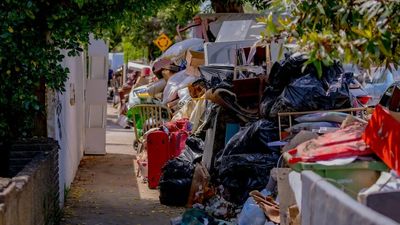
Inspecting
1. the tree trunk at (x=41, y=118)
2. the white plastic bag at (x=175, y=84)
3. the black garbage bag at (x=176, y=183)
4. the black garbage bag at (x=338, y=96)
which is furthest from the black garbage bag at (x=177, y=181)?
the white plastic bag at (x=175, y=84)

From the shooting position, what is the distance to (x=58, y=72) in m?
8.42

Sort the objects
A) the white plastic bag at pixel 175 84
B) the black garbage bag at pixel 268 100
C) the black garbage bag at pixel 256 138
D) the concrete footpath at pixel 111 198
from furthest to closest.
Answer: the white plastic bag at pixel 175 84 < the concrete footpath at pixel 111 198 < the black garbage bag at pixel 268 100 < the black garbage bag at pixel 256 138

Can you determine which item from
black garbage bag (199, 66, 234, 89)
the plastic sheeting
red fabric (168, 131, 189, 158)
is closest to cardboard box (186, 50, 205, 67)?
the plastic sheeting

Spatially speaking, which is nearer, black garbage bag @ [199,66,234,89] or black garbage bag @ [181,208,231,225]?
black garbage bag @ [181,208,231,225]

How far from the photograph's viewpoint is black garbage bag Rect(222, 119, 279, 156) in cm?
911

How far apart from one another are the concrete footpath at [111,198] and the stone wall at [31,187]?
81 cm

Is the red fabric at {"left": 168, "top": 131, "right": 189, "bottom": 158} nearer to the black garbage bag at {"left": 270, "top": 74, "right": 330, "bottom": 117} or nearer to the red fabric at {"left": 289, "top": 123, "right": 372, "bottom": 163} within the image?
the black garbage bag at {"left": 270, "top": 74, "right": 330, "bottom": 117}

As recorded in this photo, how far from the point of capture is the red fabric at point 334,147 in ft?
18.0

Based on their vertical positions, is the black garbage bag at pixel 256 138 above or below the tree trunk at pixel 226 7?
below

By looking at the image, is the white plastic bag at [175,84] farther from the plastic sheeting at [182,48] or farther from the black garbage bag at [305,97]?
the black garbage bag at [305,97]

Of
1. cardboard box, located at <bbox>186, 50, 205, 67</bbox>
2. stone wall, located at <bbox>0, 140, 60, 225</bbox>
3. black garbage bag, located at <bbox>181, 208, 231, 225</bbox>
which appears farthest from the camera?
cardboard box, located at <bbox>186, 50, 205, 67</bbox>

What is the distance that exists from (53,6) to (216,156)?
335 cm

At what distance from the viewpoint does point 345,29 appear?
4754mm

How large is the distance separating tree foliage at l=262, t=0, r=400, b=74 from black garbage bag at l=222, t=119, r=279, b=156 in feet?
13.5
